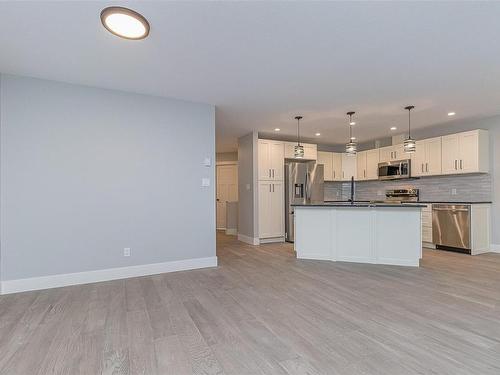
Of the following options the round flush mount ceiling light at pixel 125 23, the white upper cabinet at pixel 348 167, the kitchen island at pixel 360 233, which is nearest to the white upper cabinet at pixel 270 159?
the kitchen island at pixel 360 233

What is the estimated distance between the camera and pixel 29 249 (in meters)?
3.04

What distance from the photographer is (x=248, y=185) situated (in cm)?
599

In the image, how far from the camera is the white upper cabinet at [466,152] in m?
4.81

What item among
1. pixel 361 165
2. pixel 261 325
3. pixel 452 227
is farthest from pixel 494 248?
pixel 261 325

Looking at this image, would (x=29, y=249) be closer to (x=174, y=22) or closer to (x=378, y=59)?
(x=174, y=22)

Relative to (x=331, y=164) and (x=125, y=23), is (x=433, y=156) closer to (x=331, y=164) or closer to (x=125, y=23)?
(x=331, y=164)

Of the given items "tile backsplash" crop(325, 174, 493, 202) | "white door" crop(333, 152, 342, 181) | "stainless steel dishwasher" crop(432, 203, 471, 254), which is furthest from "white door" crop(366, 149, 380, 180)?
"stainless steel dishwasher" crop(432, 203, 471, 254)

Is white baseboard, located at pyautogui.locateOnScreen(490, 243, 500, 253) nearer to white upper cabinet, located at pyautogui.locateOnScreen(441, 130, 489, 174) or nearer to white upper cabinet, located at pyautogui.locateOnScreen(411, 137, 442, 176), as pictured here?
white upper cabinet, located at pyautogui.locateOnScreen(441, 130, 489, 174)

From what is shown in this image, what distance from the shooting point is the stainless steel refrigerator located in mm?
6066

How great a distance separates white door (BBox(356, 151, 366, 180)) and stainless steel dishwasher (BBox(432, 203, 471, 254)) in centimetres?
199

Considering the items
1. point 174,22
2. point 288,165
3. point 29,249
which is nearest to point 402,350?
point 174,22

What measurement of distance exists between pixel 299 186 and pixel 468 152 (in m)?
3.25

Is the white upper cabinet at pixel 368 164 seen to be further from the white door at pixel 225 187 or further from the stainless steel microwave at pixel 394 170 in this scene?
the white door at pixel 225 187

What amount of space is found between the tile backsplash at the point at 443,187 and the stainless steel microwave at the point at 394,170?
1.42ft
